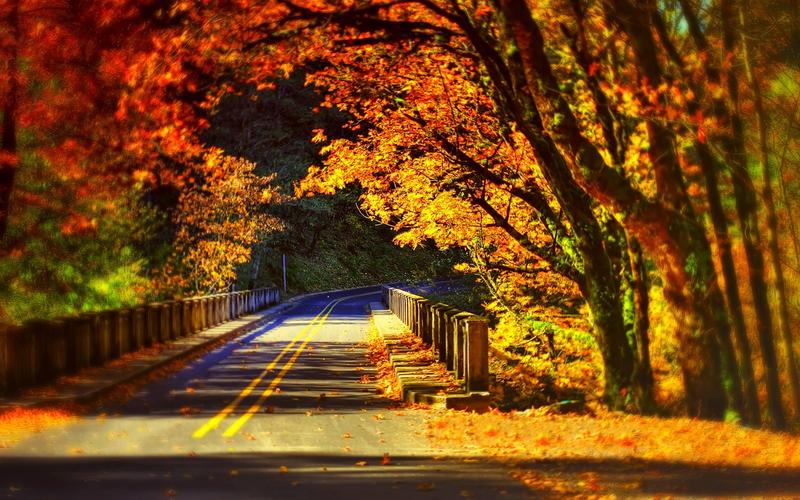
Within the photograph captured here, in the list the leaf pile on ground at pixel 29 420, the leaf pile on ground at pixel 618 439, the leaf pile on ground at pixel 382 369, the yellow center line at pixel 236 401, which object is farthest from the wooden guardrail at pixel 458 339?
the leaf pile on ground at pixel 29 420

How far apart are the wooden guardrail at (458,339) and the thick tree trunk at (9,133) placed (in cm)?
952

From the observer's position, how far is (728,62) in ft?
49.8

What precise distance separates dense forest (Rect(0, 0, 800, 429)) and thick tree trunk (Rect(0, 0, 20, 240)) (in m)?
0.05

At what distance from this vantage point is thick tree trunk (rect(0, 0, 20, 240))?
2198cm

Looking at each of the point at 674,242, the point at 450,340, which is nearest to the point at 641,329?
the point at 674,242

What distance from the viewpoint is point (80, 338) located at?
21047 millimetres

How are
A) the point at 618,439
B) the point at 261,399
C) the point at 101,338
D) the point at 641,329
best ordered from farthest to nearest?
the point at 101,338 → the point at 261,399 → the point at 641,329 → the point at 618,439

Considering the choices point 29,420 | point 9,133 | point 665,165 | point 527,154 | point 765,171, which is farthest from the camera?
point 527,154

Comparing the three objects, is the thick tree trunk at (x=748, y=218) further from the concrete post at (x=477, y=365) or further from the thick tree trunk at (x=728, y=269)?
the concrete post at (x=477, y=365)

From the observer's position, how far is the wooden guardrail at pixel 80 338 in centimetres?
1730

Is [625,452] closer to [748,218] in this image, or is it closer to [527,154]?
[748,218]

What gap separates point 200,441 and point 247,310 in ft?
130

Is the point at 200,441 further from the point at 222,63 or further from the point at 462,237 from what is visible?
the point at 462,237

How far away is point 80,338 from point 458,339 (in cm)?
757
